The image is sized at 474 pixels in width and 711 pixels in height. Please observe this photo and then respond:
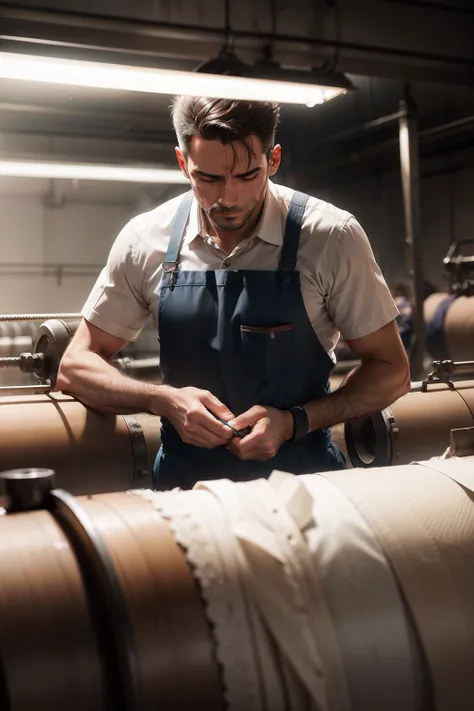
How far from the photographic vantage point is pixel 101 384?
1.72 metres

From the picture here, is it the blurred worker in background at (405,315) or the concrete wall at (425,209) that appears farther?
the concrete wall at (425,209)

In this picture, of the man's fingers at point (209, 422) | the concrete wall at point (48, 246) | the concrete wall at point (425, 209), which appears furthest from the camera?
the concrete wall at point (48, 246)

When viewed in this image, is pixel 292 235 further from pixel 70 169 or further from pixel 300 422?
pixel 70 169

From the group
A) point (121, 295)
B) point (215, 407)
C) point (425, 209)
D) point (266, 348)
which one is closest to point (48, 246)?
point (425, 209)

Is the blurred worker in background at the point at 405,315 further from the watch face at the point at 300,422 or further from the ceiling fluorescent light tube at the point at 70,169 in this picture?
the watch face at the point at 300,422

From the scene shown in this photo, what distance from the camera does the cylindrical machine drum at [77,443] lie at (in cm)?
204

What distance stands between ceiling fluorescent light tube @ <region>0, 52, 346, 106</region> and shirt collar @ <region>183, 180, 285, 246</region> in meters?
0.34

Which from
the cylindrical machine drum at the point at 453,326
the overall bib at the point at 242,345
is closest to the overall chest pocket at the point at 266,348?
the overall bib at the point at 242,345

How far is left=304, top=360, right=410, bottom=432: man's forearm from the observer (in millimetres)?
1635

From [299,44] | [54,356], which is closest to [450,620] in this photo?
[54,356]

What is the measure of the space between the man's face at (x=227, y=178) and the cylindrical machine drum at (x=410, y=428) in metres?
0.90

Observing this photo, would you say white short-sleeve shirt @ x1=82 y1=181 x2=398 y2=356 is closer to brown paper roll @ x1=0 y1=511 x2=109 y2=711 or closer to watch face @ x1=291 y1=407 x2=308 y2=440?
watch face @ x1=291 y1=407 x2=308 y2=440

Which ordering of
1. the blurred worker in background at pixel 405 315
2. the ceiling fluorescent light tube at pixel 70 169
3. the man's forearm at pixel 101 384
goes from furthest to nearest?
the blurred worker in background at pixel 405 315 → the ceiling fluorescent light tube at pixel 70 169 → the man's forearm at pixel 101 384

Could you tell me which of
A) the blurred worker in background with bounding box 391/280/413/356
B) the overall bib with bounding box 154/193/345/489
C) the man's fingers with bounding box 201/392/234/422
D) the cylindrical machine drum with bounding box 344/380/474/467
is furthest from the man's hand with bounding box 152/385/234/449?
the blurred worker in background with bounding box 391/280/413/356
